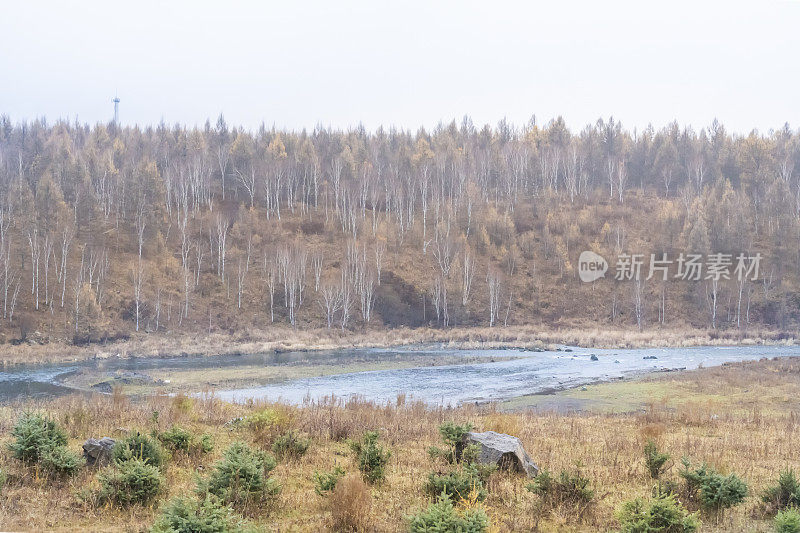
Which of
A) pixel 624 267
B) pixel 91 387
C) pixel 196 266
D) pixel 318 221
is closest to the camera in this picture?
pixel 91 387

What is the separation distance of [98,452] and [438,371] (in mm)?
28311

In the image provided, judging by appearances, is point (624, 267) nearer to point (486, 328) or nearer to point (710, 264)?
point (710, 264)

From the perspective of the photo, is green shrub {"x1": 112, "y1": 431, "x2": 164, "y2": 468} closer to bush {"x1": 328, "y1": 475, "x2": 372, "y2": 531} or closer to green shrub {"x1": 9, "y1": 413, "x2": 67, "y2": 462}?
green shrub {"x1": 9, "y1": 413, "x2": 67, "y2": 462}

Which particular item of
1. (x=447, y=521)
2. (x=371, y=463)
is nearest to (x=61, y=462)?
(x=371, y=463)

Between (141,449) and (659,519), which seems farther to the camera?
(141,449)

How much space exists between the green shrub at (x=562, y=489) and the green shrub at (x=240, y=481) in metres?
3.66

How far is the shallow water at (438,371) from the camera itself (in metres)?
27.2

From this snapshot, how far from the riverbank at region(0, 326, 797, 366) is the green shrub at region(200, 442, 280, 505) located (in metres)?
41.4

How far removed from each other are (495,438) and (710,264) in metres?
69.7

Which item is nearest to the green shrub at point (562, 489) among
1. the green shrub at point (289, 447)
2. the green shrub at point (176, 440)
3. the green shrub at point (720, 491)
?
the green shrub at point (720, 491)

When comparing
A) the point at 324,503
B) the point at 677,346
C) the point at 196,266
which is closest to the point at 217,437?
the point at 324,503

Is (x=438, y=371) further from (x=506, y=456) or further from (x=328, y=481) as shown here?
(x=328, y=481)

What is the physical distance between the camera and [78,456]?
9.34m

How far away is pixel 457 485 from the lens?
27.2 ft
